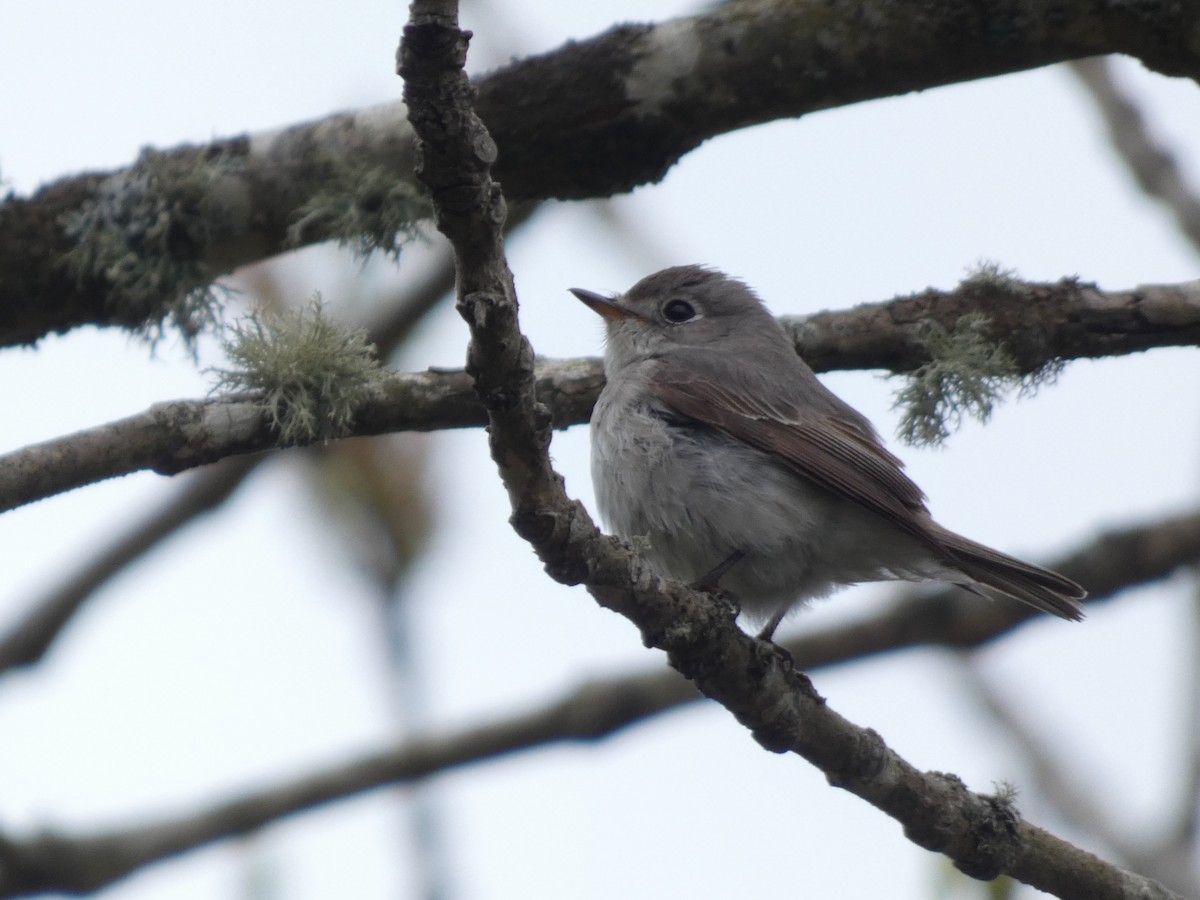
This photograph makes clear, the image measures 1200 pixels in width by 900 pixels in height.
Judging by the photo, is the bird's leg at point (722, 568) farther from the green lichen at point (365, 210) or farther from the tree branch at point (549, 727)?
the green lichen at point (365, 210)

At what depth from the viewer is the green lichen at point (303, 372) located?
12.9 feet

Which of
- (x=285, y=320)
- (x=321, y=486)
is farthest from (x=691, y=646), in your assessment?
(x=321, y=486)

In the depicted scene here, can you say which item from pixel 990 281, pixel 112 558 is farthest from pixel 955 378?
pixel 112 558

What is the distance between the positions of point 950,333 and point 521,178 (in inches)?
61.0

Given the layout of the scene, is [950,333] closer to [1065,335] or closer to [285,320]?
[1065,335]

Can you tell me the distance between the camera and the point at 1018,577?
4863 millimetres

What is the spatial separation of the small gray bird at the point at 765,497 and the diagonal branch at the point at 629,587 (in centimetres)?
76

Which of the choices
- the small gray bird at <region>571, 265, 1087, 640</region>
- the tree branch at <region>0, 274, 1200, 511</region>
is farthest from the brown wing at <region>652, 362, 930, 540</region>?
the tree branch at <region>0, 274, 1200, 511</region>

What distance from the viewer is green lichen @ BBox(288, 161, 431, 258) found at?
15.3ft

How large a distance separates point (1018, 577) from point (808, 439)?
2.97 feet

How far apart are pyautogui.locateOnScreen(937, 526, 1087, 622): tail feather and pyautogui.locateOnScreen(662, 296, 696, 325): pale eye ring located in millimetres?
1844

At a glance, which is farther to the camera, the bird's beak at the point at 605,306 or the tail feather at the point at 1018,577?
the bird's beak at the point at 605,306

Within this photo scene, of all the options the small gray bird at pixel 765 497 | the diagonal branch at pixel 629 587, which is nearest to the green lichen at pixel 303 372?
the diagonal branch at pixel 629 587

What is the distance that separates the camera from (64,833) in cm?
505
